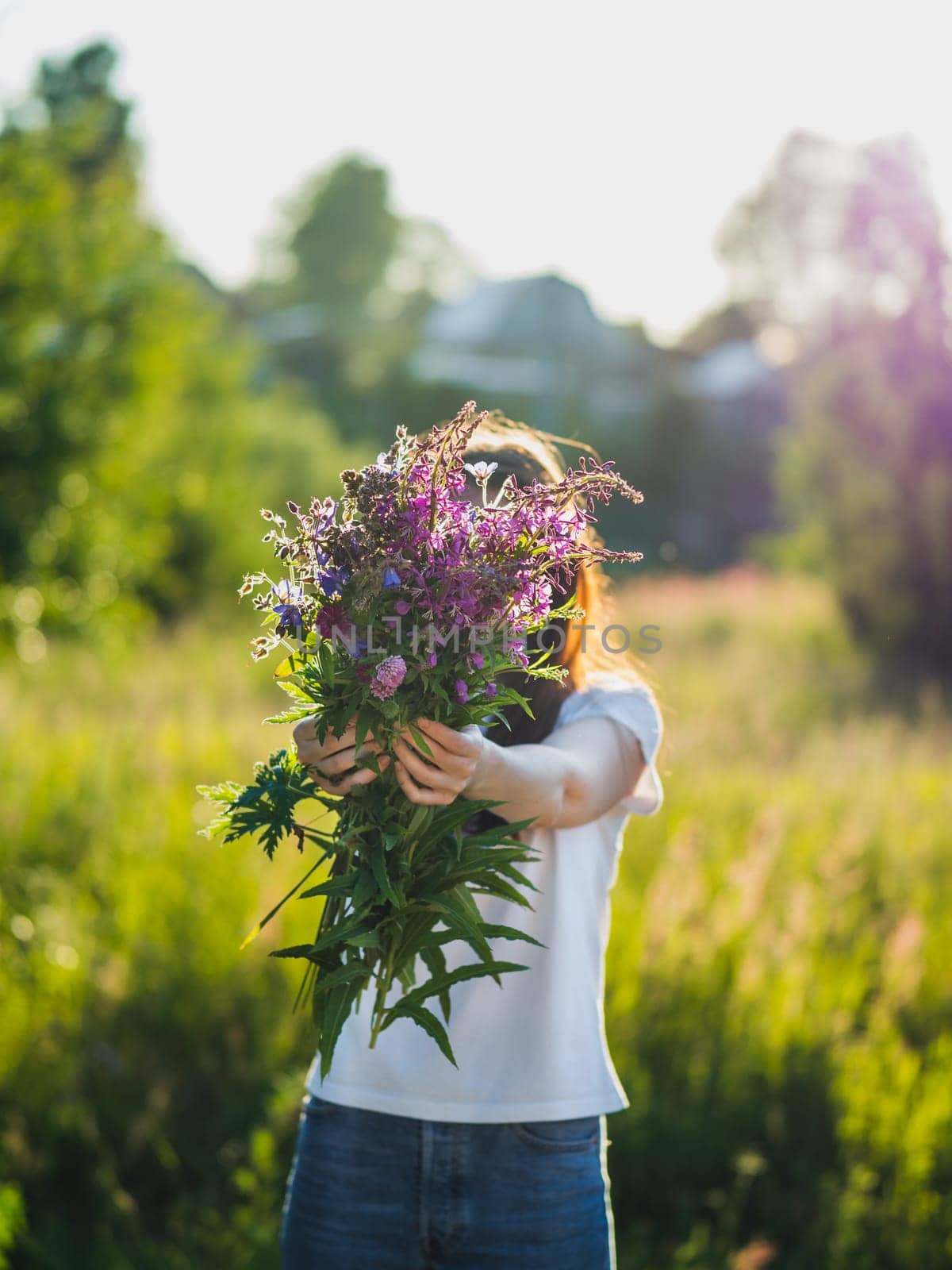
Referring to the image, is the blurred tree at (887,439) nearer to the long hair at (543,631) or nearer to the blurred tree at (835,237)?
the blurred tree at (835,237)

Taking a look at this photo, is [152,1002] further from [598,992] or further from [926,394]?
[926,394]

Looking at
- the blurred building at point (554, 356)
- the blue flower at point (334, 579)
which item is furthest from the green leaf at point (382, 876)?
the blurred building at point (554, 356)

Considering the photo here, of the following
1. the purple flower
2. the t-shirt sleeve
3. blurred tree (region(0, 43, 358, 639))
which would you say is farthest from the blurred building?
the purple flower

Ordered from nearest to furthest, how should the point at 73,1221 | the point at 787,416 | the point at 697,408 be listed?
the point at 73,1221 < the point at 697,408 < the point at 787,416

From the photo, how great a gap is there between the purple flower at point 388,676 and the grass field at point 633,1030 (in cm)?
95

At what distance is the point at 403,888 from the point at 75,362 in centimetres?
797

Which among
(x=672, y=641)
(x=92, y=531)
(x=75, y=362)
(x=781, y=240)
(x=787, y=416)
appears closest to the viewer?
(x=75, y=362)

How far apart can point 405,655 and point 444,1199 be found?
2.97 feet

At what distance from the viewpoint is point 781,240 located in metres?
34.6

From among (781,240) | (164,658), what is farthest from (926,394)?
(781,240)

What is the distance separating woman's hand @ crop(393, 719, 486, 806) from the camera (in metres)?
1.45

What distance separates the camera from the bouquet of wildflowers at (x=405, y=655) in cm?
139

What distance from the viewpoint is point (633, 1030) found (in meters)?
3.71

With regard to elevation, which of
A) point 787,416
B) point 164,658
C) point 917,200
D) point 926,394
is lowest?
point 164,658
